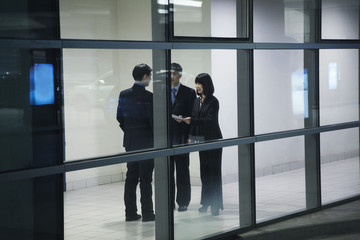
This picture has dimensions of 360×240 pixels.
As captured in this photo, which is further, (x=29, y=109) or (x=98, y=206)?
(x=98, y=206)

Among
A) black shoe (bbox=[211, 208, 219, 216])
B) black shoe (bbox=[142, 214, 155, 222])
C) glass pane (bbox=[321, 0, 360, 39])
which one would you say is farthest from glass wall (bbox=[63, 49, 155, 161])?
glass pane (bbox=[321, 0, 360, 39])

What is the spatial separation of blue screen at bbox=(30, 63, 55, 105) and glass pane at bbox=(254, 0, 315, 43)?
277 centimetres

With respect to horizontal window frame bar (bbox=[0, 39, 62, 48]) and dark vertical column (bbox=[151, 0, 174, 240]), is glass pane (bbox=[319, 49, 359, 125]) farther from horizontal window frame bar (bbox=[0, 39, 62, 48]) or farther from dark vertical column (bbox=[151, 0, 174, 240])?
horizontal window frame bar (bbox=[0, 39, 62, 48])

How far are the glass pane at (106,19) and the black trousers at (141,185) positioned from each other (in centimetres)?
116

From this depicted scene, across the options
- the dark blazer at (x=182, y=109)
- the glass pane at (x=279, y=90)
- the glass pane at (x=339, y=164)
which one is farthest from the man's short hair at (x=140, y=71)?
the glass pane at (x=339, y=164)

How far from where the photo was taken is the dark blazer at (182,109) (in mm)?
6402

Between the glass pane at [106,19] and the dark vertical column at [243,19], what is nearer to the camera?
the glass pane at [106,19]

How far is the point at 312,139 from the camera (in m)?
8.12

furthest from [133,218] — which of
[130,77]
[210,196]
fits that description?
[130,77]

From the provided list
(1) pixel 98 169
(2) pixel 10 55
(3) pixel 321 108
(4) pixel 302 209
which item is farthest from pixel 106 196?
(3) pixel 321 108

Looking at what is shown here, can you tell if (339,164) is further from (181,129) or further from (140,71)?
(140,71)

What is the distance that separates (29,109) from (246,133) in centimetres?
279

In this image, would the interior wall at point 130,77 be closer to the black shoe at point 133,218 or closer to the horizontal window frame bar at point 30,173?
the horizontal window frame bar at point 30,173

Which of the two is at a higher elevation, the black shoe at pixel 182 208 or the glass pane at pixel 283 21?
the glass pane at pixel 283 21
